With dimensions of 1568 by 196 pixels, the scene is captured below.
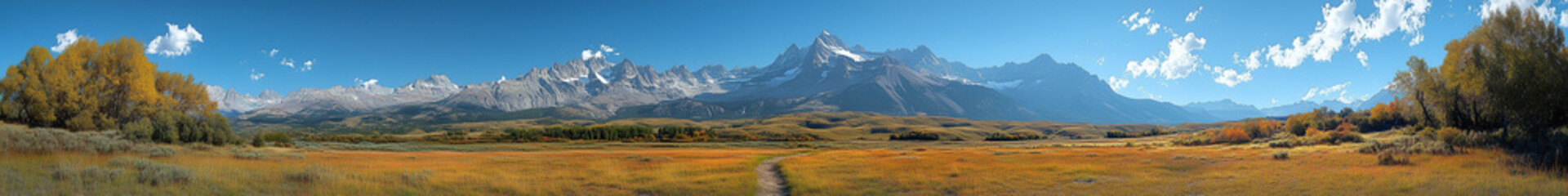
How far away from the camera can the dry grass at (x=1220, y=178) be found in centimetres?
1684

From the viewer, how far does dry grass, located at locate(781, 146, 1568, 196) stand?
16844mm

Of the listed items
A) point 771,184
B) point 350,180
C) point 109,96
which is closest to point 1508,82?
point 771,184

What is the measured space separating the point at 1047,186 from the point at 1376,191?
8511 millimetres

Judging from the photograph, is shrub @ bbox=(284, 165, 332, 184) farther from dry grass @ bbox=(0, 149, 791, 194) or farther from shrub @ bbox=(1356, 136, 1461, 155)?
shrub @ bbox=(1356, 136, 1461, 155)

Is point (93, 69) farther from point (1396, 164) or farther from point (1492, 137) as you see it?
point (1492, 137)

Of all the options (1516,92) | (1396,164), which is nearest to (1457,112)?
(1516,92)

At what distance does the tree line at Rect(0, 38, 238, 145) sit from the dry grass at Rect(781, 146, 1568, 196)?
1434 inches

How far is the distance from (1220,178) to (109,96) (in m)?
55.9

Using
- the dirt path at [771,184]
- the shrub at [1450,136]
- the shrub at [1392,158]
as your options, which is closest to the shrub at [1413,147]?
the shrub at [1450,136]

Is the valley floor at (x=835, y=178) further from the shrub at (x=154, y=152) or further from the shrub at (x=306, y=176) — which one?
the shrub at (x=154, y=152)

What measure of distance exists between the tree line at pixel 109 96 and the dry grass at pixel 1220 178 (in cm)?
3642

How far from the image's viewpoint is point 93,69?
3372 cm

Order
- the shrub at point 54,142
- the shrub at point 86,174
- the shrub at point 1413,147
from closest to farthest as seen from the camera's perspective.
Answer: the shrub at point 86,174
the shrub at point 54,142
the shrub at point 1413,147

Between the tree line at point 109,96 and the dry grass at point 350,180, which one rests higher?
the tree line at point 109,96
